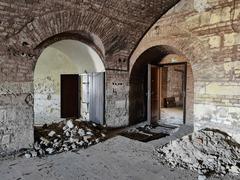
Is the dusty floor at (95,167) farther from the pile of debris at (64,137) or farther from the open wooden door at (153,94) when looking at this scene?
the open wooden door at (153,94)

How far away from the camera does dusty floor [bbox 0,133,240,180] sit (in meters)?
2.98

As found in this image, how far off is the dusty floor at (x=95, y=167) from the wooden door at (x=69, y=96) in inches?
141

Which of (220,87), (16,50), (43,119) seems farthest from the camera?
(43,119)

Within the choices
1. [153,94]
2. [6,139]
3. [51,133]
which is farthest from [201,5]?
[6,139]

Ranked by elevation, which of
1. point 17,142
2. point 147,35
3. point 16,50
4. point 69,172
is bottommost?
point 69,172

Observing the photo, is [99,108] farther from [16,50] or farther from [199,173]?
[199,173]

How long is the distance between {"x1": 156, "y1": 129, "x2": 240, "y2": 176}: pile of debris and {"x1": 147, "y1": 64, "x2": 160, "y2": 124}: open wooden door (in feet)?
7.45

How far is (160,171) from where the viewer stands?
313 centimetres

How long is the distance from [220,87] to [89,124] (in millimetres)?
3086

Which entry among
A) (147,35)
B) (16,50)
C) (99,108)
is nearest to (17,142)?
(16,50)

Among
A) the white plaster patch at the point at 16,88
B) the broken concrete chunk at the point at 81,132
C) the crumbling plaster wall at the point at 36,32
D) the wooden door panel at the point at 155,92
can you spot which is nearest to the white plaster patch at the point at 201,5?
the crumbling plaster wall at the point at 36,32

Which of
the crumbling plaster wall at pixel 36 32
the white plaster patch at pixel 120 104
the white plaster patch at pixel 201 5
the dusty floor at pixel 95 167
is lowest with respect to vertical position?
the dusty floor at pixel 95 167

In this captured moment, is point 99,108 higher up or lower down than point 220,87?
lower down

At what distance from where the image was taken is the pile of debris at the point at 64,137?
13.0ft
